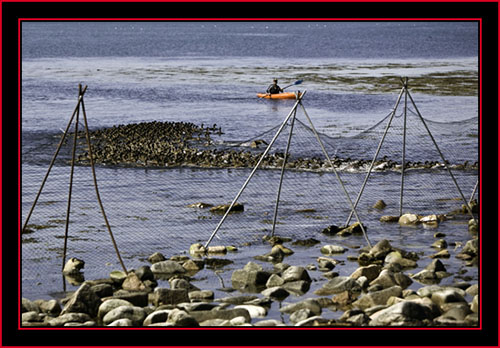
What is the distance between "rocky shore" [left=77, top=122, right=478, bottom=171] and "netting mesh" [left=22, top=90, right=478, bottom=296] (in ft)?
0.31

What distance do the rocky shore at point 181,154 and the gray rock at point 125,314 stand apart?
14256 millimetres

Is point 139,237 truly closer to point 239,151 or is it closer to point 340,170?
point 340,170

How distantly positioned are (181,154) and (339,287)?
14966mm

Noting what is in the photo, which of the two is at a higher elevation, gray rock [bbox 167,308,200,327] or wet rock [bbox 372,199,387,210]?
wet rock [bbox 372,199,387,210]

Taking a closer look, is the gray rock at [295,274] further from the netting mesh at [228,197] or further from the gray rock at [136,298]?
the netting mesh at [228,197]

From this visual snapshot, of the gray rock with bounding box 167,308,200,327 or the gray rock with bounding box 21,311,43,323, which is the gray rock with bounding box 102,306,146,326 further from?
the gray rock with bounding box 21,311,43,323

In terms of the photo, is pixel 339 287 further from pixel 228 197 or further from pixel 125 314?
pixel 228 197

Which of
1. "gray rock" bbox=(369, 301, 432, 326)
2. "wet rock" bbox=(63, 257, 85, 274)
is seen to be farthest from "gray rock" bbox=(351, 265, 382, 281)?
"wet rock" bbox=(63, 257, 85, 274)

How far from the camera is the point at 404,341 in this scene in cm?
870

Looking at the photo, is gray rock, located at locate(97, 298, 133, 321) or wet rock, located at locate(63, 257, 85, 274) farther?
wet rock, located at locate(63, 257, 85, 274)

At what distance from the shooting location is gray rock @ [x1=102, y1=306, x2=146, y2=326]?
12.3 metres

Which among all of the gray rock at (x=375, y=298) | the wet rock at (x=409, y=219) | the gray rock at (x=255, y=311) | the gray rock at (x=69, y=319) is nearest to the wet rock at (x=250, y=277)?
the gray rock at (x=255, y=311)

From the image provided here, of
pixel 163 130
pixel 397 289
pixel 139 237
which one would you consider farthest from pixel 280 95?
pixel 397 289

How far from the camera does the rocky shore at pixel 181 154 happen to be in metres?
26.4
